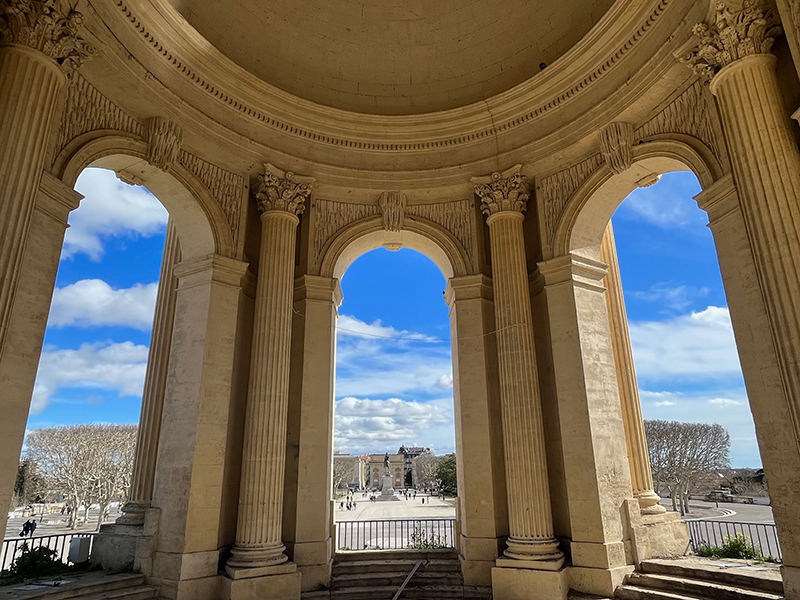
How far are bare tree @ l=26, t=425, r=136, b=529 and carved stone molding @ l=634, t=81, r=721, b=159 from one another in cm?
3617

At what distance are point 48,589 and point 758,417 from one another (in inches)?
433

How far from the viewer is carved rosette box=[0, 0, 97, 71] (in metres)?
6.88

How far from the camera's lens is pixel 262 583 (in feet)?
29.4

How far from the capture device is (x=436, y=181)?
42.1ft

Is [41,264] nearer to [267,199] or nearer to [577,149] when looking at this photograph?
[267,199]

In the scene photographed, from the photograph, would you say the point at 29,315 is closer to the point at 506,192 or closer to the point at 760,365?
the point at 506,192

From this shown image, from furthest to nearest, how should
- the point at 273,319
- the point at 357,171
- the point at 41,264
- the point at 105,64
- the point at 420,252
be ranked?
1. the point at 420,252
2. the point at 357,171
3. the point at 273,319
4. the point at 105,64
5. the point at 41,264

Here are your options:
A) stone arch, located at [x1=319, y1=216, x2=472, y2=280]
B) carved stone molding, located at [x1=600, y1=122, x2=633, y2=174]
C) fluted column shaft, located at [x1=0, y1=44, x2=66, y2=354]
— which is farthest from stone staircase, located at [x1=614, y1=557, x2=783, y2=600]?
fluted column shaft, located at [x1=0, y1=44, x2=66, y2=354]

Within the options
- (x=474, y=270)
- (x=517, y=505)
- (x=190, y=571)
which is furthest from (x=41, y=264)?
(x=517, y=505)

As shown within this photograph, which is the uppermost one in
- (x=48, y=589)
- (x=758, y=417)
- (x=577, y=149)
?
(x=577, y=149)

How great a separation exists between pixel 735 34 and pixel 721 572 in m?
8.36

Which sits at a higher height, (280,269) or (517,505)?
(280,269)

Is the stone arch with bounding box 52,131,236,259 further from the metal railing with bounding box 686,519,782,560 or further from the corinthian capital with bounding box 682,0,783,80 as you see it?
the metal railing with bounding box 686,519,782,560

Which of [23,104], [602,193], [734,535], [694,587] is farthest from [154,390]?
[734,535]
